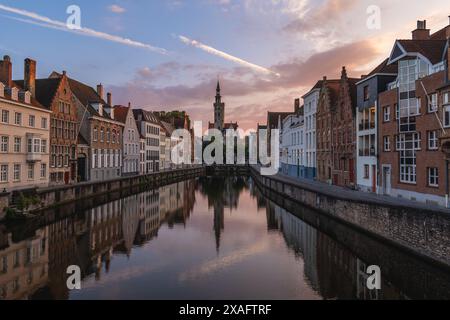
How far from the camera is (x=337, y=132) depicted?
133 feet

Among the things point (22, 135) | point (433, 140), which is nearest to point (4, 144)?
point (22, 135)

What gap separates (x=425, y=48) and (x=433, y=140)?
6.20 metres

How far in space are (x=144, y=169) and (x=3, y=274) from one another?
53432mm

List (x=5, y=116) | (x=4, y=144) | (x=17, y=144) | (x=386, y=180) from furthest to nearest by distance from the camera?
(x=17, y=144) < (x=5, y=116) < (x=4, y=144) < (x=386, y=180)

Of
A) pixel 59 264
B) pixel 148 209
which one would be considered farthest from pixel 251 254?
pixel 148 209

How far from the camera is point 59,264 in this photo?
1752 cm

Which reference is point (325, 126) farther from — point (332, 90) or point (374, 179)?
point (374, 179)

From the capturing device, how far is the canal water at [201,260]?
14172 mm

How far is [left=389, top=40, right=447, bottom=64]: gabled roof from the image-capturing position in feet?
77.4

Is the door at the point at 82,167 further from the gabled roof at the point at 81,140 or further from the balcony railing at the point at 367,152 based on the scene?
the balcony railing at the point at 367,152

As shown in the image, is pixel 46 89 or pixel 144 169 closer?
pixel 46 89

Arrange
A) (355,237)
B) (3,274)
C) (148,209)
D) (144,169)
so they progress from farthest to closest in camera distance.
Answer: (144,169), (148,209), (355,237), (3,274)

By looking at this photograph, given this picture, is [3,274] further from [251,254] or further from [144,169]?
→ [144,169]

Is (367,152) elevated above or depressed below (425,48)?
below
